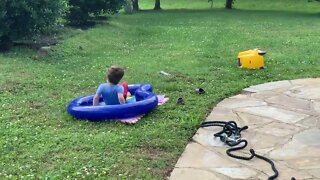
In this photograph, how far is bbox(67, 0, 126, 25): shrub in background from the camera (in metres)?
14.8

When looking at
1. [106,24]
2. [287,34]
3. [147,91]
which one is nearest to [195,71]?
[147,91]

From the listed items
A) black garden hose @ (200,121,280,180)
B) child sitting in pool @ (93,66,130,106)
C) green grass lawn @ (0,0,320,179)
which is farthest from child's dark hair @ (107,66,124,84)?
black garden hose @ (200,121,280,180)

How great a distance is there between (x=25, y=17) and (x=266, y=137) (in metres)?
6.55

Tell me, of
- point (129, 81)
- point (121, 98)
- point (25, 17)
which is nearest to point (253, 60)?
point (129, 81)

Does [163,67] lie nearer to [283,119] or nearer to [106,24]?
[283,119]

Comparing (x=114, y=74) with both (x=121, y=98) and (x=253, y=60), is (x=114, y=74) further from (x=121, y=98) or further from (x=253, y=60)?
(x=253, y=60)

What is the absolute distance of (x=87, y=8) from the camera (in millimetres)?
15070

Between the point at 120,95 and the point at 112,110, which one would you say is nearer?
the point at 112,110

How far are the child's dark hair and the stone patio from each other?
3.71 feet

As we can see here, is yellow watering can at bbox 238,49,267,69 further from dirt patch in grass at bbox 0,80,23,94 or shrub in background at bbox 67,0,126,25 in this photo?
shrub in background at bbox 67,0,126,25

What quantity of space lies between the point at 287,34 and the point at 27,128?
379 inches

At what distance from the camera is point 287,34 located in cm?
1353

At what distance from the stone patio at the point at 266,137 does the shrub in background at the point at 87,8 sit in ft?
28.4

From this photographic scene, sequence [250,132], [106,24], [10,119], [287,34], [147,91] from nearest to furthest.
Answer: [250,132] < [10,119] < [147,91] < [287,34] < [106,24]
